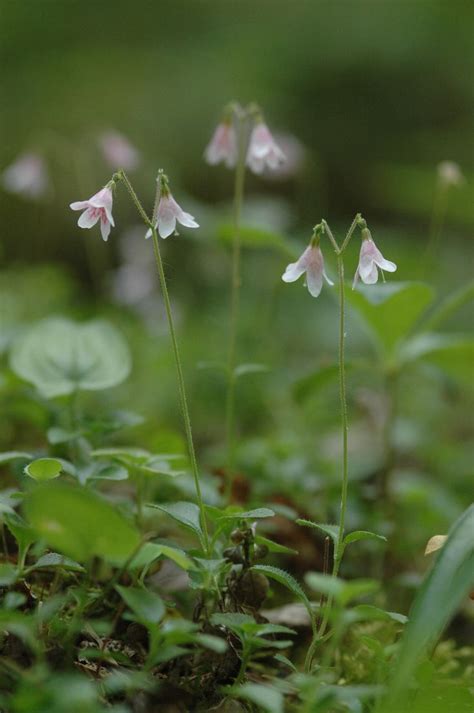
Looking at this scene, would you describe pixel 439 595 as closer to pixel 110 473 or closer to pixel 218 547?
pixel 218 547

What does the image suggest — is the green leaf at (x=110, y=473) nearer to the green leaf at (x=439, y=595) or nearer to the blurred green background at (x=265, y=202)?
the blurred green background at (x=265, y=202)

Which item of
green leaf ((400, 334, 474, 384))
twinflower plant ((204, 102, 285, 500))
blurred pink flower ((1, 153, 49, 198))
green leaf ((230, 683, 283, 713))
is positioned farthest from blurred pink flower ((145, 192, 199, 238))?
blurred pink flower ((1, 153, 49, 198))

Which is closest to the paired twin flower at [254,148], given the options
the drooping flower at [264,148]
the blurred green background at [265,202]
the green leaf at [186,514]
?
the drooping flower at [264,148]

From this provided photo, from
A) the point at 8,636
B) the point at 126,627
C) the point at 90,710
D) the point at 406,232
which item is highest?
the point at 90,710

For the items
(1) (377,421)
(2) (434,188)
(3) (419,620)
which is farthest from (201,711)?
(2) (434,188)

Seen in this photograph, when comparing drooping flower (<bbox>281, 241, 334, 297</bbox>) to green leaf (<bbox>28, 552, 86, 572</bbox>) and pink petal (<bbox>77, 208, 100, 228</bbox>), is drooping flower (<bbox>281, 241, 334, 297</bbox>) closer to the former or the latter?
pink petal (<bbox>77, 208, 100, 228</bbox>)

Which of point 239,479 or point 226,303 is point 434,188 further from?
point 239,479

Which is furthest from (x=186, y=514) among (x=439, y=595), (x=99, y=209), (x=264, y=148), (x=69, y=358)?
(x=264, y=148)

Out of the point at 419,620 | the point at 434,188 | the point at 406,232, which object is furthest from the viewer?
the point at 406,232
